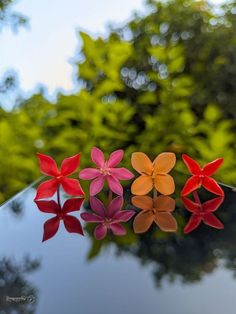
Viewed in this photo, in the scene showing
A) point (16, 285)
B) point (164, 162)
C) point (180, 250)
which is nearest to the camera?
point (16, 285)

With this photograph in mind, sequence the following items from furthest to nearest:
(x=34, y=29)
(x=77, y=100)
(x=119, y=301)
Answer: (x=34, y=29)
(x=77, y=100)
(x=119, y=301)

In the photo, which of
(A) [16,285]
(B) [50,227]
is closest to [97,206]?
(B) [50,227]

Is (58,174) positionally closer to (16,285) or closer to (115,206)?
(115,206)

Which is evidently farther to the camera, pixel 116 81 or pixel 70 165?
pixel 116 81

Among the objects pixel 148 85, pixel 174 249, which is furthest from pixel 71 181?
pixel 148 85

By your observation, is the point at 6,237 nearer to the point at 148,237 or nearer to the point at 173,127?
the point at 148,237

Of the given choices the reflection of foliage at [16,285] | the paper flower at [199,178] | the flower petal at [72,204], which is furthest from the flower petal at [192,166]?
the reflection of foliage at [16,285]

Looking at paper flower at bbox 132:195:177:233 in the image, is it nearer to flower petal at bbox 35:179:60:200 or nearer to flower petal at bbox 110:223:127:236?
flower petal at bbox 110:223:127:236
